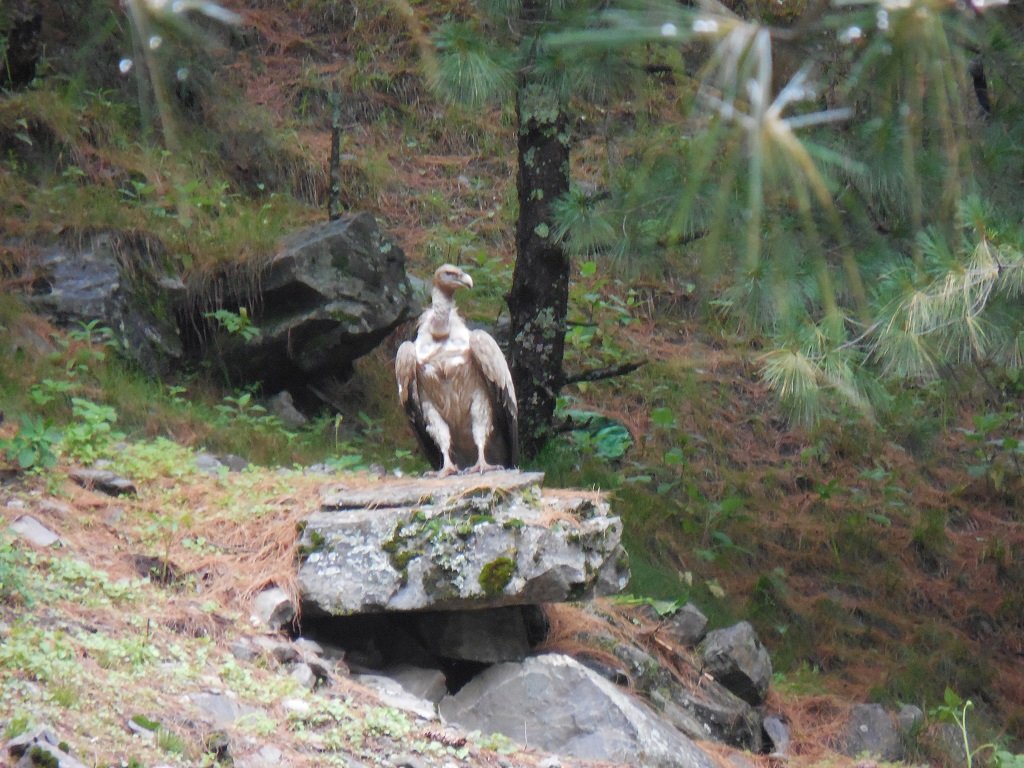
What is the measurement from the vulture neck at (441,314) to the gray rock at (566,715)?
5.40 feet

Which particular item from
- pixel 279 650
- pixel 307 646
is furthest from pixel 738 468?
pixel 279 650

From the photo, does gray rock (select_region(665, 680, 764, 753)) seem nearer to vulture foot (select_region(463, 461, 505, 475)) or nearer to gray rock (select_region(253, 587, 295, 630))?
vulture foot (select_region(463, 461, 505, 475))

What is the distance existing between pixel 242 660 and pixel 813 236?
2.58 meters

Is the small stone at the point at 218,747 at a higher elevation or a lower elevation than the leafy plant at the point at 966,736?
higher

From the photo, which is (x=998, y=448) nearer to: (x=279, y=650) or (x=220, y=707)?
(x=279, y=650)

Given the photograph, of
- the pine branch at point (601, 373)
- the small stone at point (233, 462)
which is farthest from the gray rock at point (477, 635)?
the pine branch at point (601, 373)

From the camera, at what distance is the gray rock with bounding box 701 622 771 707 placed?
6531 millimetres

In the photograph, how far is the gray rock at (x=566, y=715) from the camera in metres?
5.00

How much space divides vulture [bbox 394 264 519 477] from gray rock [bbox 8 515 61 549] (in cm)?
173

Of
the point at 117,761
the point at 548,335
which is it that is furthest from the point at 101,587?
the point at 548,335

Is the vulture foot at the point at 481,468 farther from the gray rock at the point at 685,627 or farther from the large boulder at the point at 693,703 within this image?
the gray rock at the point at 685,627

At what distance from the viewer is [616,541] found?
5555 millimetres

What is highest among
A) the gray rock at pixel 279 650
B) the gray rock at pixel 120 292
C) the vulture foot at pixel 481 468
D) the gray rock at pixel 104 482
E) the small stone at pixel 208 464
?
the gray rock at pixel 120 292

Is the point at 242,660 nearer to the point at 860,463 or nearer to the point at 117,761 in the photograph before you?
the point at 117,761
